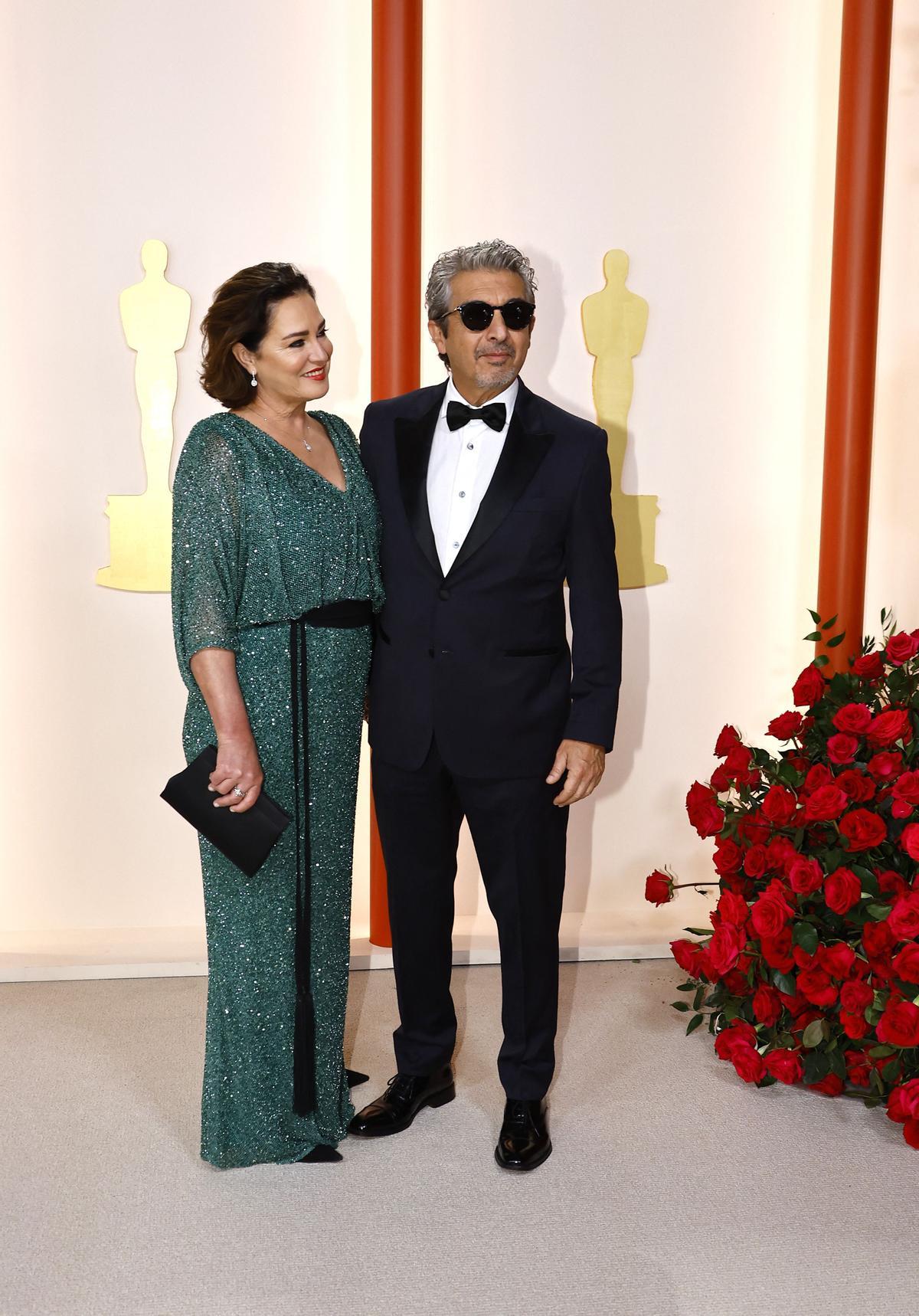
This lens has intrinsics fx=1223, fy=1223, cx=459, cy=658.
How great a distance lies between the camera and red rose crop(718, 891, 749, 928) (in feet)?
8.75

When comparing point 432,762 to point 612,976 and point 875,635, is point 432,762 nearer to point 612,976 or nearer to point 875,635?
point 612,976

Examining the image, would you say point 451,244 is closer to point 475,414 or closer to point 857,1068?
point 475,414

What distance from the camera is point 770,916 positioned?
8.44 ft

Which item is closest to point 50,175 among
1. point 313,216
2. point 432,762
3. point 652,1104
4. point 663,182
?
point 313,216

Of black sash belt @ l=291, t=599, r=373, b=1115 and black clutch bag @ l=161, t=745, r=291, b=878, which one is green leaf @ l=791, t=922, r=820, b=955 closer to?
black sash belt @ l=291, t=599, r=373, b=1115

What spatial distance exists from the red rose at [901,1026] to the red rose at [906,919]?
0.13 metres

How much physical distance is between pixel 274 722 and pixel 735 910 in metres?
1.13

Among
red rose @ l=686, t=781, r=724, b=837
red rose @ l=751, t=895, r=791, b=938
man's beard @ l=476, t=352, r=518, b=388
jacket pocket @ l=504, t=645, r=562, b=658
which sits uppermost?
man's beard @ l=476, t=352, r=518, b=388

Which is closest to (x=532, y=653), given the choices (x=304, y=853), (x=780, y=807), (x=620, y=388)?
(x=304, y=853)

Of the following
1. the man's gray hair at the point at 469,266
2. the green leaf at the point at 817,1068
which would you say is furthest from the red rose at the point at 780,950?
the man's gray hair at the point at 469,266

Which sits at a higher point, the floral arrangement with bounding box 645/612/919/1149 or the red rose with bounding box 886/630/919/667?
the red rose with bounding box 886/630/919/667

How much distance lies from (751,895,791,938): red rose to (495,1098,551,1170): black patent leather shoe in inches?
23.1

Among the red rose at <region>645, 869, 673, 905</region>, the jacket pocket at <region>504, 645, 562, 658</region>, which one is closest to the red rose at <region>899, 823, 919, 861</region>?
the red rose at <region>645, 869, 673, 905</region>

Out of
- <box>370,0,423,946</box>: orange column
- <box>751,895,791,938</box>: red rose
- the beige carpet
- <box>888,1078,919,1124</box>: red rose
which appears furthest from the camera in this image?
<box>370,0,423,946</box>: orange column
